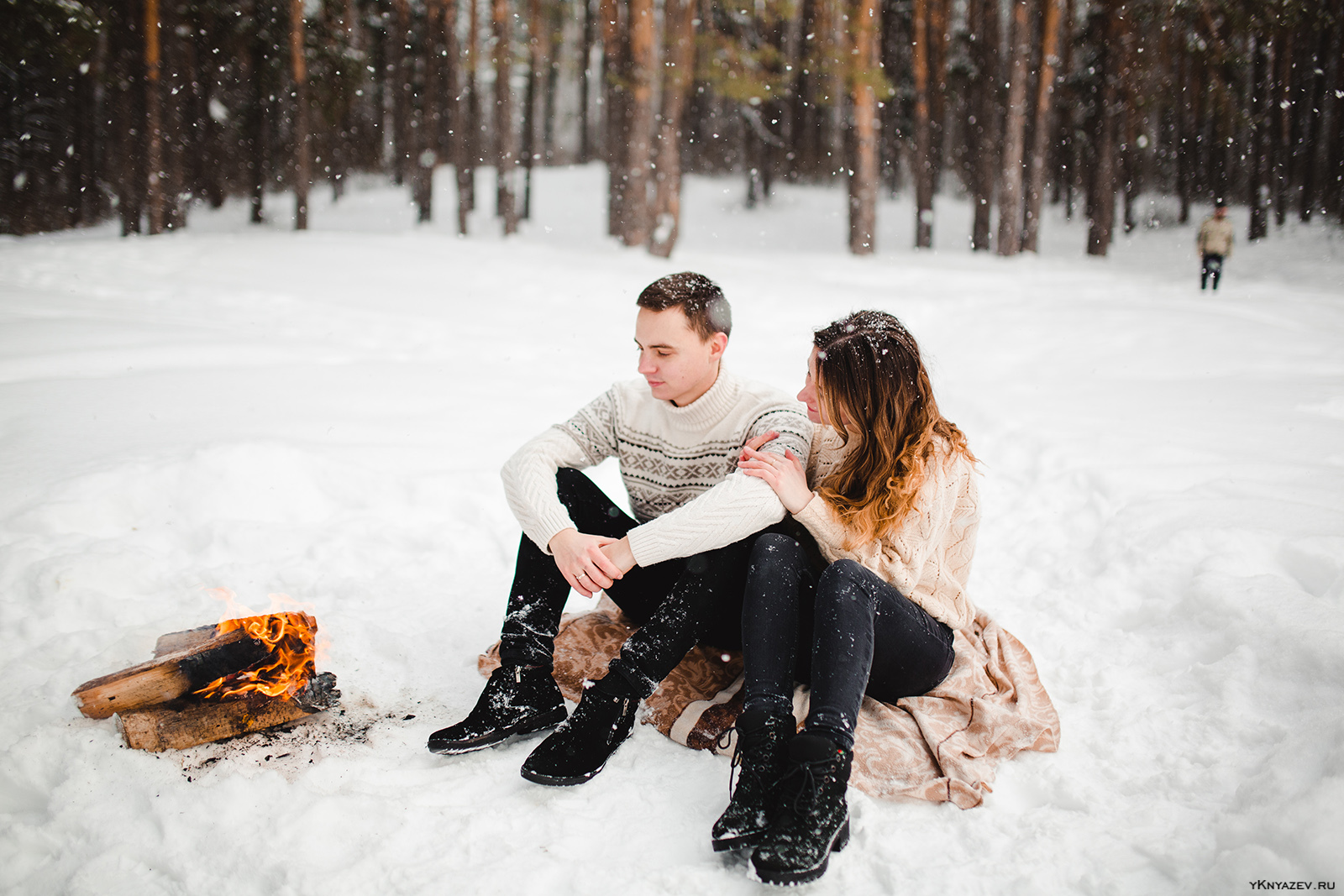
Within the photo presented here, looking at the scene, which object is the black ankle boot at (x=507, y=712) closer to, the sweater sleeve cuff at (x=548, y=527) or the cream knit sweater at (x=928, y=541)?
the sweater sleeve cuff at (x=548, y=527)

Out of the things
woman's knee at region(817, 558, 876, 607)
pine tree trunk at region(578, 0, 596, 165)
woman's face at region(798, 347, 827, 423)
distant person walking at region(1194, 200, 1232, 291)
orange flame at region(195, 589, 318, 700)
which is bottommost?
orange flame at region(195, 589, 318, 700)

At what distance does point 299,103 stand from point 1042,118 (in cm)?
1603

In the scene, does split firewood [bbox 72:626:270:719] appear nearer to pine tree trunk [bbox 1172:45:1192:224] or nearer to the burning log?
the burning log

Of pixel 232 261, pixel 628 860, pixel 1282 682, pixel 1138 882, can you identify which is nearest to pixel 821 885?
pixel 628 860

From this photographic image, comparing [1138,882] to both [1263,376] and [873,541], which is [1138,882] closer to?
[873,541]

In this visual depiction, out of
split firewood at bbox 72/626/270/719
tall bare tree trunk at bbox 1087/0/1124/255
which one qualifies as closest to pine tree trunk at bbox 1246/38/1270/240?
tall bare tree trunk at bbox 1087/0/1124/255

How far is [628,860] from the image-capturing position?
84.6 inches

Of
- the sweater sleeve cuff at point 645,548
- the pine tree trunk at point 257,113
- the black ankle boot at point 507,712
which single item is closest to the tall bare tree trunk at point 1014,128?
the pine tree trunk at point 257,113

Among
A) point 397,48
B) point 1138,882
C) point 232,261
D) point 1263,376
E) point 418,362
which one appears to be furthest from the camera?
point 397,48

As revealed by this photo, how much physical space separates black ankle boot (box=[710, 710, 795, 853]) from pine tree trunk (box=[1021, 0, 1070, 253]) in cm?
1847

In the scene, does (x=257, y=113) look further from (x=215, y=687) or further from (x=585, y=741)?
(x=585, y=741)

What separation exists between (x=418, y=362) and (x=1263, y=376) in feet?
25.1

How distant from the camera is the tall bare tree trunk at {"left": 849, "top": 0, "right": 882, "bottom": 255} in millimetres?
13992

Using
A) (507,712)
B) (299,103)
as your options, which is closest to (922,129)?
(299,103)
